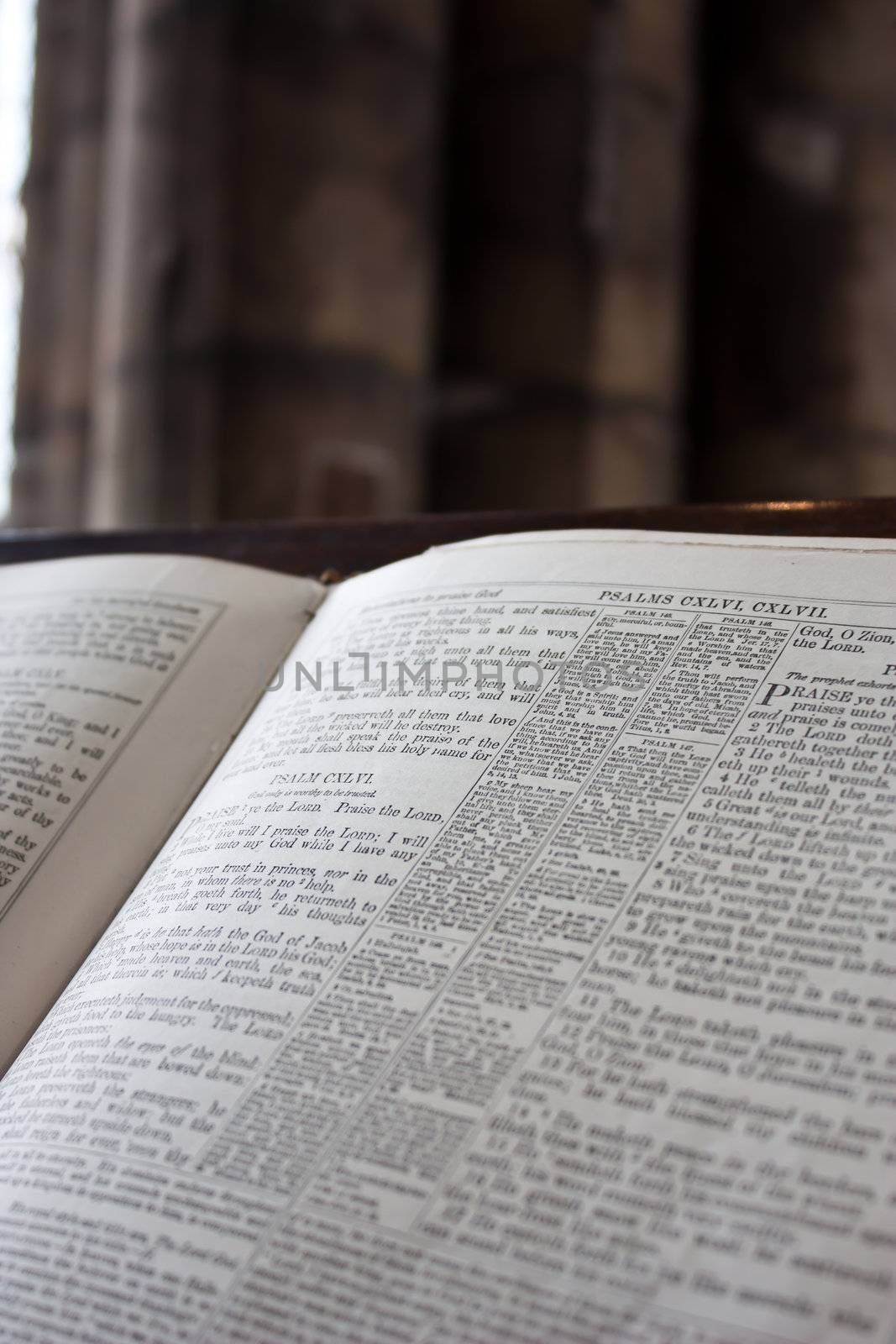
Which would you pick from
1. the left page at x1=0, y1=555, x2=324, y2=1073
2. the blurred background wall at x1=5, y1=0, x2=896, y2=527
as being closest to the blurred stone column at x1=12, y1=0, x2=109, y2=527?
the blurred background wall at x1=5, y1=0, x2=896, y2=527

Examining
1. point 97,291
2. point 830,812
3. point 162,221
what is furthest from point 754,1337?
point 97,291

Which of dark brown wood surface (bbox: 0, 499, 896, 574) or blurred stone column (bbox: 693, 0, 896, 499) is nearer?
dark brown wood surface (bbox: 0, 499, 896, 574)

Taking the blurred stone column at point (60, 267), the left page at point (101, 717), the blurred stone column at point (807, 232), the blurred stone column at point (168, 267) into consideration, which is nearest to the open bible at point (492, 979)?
the left page at point (101, 717)

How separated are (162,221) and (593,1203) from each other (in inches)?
88.1

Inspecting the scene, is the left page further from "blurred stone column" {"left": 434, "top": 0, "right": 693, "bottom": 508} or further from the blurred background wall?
"blurred stone column" {"left": 434, "top": 0, "right": 693, "bottom": 508}

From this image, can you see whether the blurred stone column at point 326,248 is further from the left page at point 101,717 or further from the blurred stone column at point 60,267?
the left page at point 101,717

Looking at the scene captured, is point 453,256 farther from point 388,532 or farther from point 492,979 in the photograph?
point 492,979

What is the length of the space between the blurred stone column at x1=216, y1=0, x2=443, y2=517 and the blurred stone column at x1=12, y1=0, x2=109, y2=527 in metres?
0.96

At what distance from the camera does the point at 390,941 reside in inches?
22.5

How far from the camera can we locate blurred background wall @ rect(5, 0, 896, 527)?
2.37 metres

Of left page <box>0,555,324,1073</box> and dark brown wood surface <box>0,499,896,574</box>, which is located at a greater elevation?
dark brown wood surface <box>0,499,896,574</box>

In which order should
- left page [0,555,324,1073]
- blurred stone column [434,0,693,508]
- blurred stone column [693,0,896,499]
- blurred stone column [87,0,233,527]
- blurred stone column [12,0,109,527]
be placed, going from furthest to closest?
1. blurred stone column [12,0,109,527]
2. blurred stone column [693,0,896,499]
3. blurred stone column [434,0,693,508]
4. blurred stone column [87,0,233,527]
5. left page [0,555,324,1073]

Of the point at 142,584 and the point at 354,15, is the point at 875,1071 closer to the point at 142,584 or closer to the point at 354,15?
the point at 142,584

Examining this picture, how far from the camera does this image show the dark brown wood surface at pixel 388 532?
73cm
